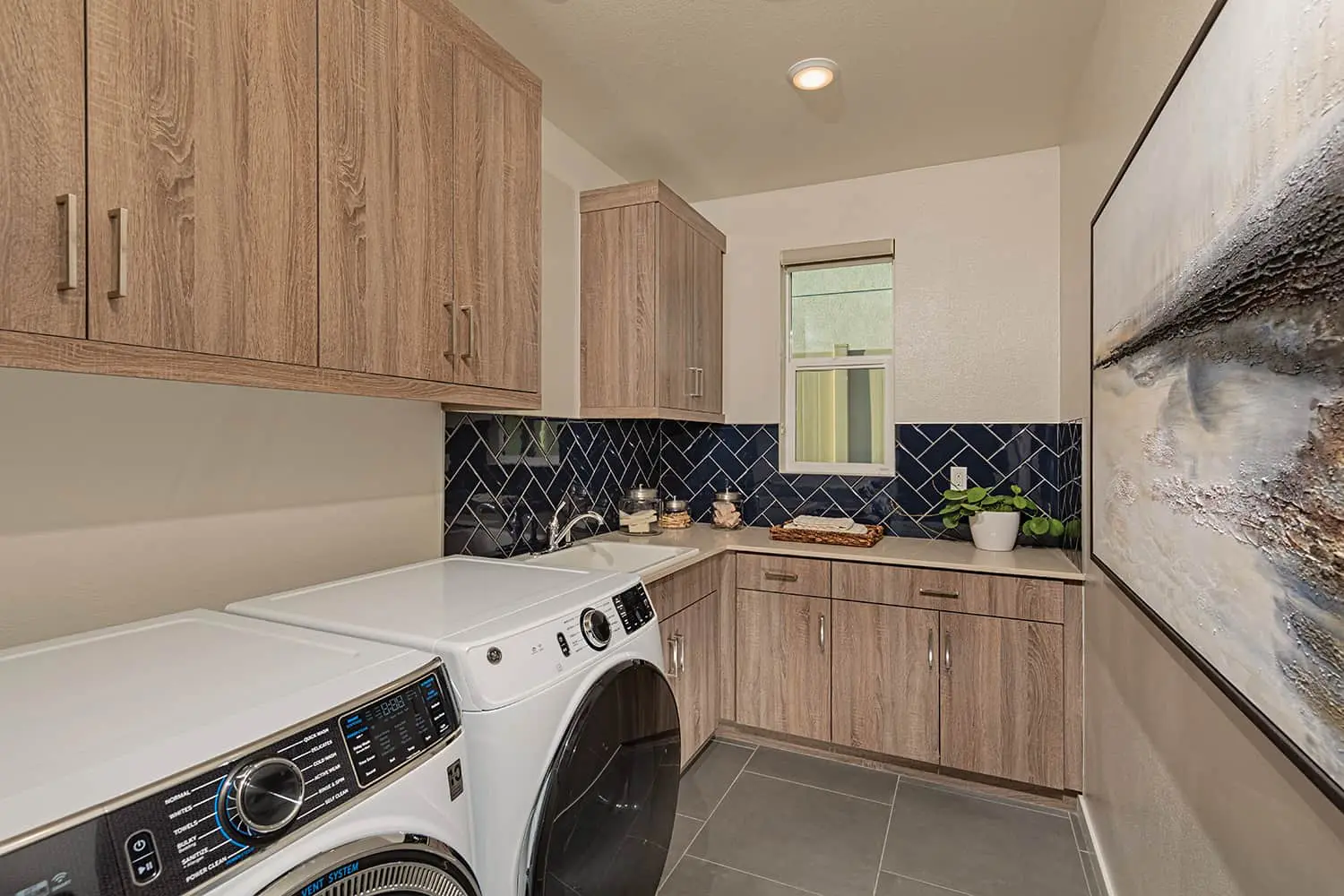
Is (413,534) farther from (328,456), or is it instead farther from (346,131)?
(346,131)

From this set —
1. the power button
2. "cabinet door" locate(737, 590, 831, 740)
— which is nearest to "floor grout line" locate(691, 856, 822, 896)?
"cabinet door" locate(737, 590, 831, 740)

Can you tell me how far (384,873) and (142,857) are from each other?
27cm

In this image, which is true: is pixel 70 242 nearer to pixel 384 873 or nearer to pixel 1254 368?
pixel 384 873

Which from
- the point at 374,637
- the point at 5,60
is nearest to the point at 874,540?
the point at 374,637

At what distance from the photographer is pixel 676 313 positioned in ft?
9.31

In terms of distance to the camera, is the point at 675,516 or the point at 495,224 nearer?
the point at 495,224

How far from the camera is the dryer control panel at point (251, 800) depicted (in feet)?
1.98

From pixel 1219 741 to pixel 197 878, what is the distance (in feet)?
4.48

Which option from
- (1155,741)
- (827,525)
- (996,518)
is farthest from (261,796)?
(996,518)

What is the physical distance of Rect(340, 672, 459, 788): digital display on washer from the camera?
832 millimetres

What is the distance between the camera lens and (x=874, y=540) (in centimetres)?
281

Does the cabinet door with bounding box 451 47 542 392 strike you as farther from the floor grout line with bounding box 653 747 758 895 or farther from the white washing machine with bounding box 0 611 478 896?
the floor grout line with bounding box 653 747 758 895

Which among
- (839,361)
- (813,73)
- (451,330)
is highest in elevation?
(813,73)

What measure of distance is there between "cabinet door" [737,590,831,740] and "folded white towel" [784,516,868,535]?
33 cm
